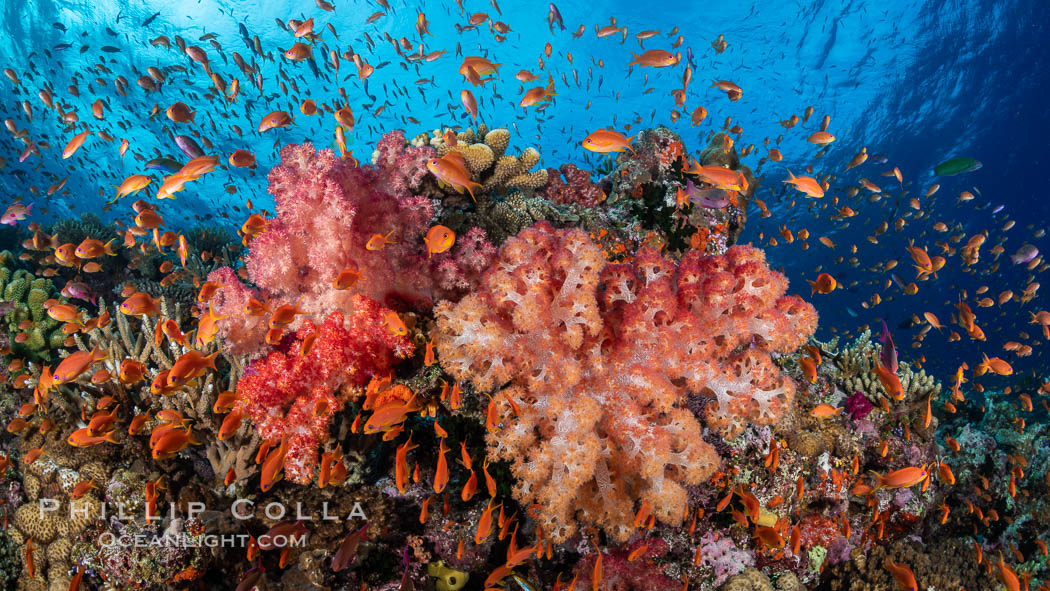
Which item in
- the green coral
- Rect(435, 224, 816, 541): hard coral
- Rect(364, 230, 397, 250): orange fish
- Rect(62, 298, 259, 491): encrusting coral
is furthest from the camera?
the green coral

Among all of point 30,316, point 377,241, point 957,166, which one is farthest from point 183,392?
point 957,166

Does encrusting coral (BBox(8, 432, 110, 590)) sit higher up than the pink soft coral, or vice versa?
the pink soft coral

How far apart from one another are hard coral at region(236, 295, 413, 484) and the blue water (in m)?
16.7

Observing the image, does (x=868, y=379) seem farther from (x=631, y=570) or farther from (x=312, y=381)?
(x=312, y=381)

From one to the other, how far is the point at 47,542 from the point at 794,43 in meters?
33.8

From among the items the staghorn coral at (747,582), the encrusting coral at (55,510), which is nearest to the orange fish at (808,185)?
Answer: the staghorn coral at (747,582)

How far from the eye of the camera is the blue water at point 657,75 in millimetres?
22781

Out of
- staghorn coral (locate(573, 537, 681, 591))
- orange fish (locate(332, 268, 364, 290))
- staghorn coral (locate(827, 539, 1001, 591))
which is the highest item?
orange fish (locate(332, 268, 364, 290))

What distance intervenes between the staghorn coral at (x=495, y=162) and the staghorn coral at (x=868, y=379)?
5342mm

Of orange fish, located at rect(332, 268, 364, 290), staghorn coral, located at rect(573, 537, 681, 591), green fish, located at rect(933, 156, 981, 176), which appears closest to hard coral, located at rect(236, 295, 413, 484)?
orange fish, located at rect(332, 268, 364, 290)

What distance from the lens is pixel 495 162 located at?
646cm

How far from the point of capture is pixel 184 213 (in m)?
40.5

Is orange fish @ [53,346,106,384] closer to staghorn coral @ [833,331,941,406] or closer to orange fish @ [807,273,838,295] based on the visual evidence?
orange fish @ [807,273,838,295]

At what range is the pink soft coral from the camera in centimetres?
404
